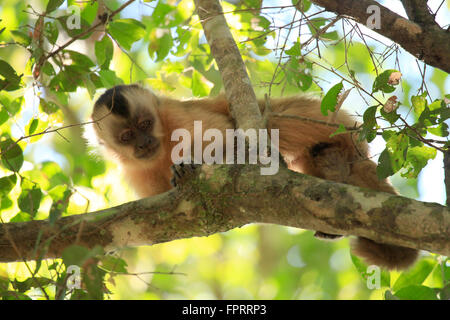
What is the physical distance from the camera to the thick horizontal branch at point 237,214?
2.18 m

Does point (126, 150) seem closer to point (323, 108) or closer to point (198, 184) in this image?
point (198, 184)

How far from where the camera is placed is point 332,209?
2.31 meters

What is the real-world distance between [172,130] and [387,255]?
2.11 meters

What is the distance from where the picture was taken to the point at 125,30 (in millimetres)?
3701

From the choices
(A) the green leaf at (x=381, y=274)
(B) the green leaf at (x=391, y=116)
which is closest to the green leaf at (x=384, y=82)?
(B) the green leaf at (x=391, y=116)

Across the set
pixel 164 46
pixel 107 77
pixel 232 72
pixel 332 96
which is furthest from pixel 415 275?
pixel 164 46

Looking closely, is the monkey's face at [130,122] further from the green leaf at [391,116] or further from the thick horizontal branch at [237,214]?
the green leaf at [391,116]

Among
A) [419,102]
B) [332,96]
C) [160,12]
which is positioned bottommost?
[419,102]

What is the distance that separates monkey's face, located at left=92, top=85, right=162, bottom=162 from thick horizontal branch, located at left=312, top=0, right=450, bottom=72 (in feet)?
7.36

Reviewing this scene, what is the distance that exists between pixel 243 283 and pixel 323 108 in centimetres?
665

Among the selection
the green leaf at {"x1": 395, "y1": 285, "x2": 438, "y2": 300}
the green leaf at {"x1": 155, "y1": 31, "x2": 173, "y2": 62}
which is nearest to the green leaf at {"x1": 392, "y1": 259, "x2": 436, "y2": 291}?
the green leaf at {"x1": 395, "y1": 285, "x2": 438, "y2": 300}

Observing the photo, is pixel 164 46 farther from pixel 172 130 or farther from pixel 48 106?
pixel 48 106

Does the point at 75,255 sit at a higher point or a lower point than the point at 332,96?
lower

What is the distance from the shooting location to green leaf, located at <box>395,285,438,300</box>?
8.44 ft
